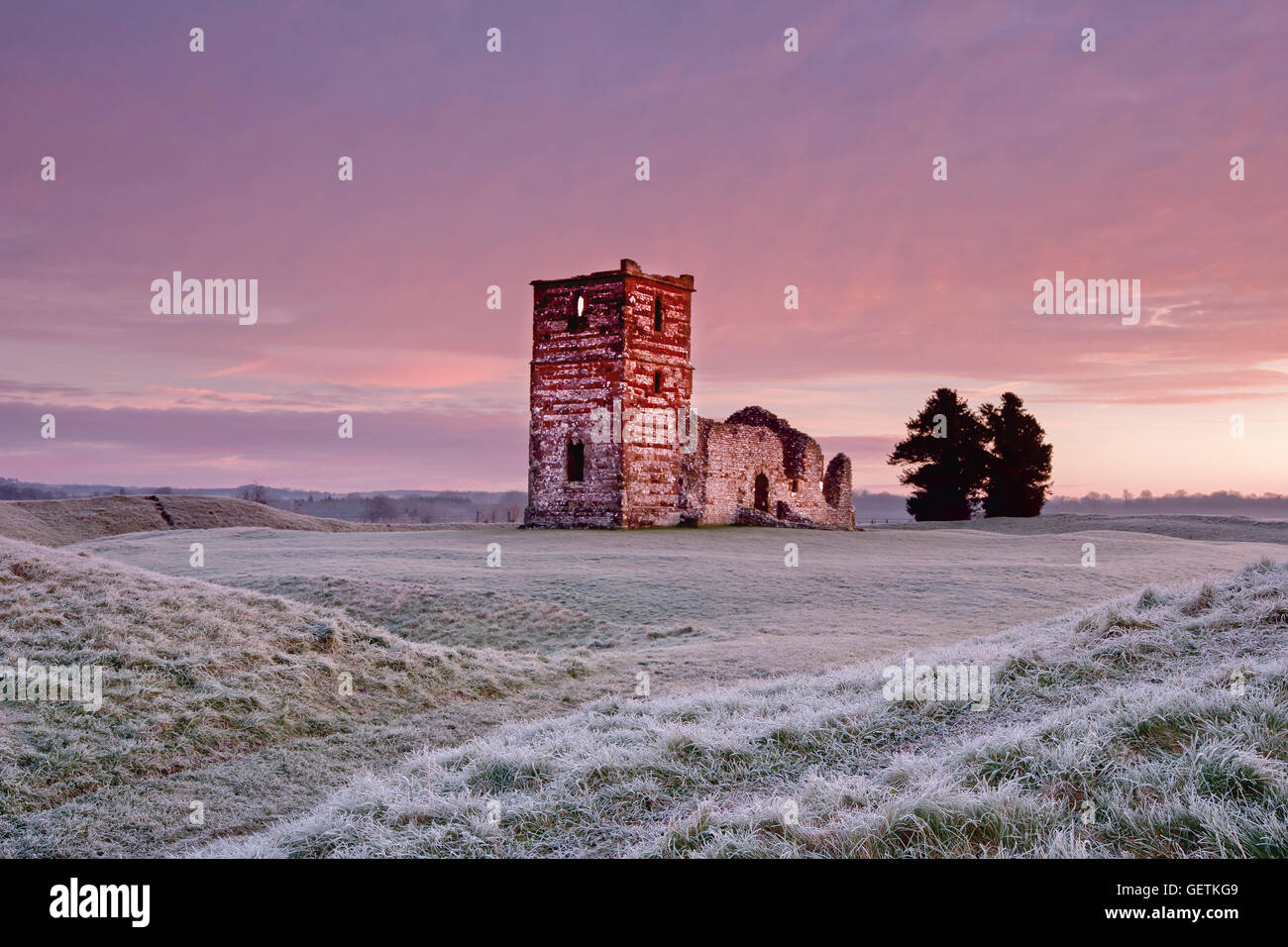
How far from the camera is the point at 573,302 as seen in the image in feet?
116

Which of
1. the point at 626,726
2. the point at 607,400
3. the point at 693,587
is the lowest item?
the point at 693,587

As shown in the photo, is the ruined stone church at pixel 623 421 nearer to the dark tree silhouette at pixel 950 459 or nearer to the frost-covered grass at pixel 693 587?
the frost-covered grass at pixel 693 587

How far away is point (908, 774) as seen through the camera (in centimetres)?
546

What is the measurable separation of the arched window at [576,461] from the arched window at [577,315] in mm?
4657

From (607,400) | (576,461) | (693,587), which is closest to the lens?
(693,587)

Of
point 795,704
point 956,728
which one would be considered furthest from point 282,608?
point 956,728

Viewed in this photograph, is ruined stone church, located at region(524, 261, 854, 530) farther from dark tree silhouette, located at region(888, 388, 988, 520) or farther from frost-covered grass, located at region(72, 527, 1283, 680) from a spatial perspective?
dark tree silhouette, located at region(888, 388, 988, 520)

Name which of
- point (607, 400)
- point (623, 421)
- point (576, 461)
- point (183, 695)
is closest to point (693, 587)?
point (183, 695)

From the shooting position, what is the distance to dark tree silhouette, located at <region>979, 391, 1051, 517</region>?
5044 centimetres

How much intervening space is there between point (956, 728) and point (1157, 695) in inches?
56.3

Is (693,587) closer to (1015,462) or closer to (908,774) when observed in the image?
(908,774)

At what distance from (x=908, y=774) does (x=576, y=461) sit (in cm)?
3024

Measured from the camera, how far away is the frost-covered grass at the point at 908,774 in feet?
14.7

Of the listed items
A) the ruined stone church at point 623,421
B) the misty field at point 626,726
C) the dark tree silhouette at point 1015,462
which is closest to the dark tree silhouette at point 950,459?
the dark tree silhouette at point 1015,462
